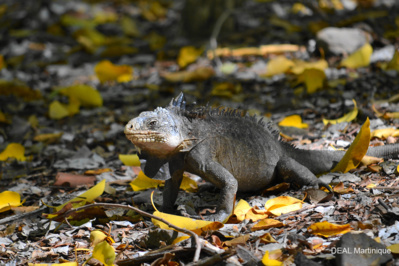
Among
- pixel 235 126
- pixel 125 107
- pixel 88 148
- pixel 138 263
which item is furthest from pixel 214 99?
pixel 138 263

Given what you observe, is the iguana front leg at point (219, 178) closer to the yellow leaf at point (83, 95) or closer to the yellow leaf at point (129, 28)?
the yellow leaf at point (83, 95)

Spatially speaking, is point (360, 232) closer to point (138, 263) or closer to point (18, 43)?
point (138, 263)

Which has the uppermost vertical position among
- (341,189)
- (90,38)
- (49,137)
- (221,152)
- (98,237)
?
(90,38)

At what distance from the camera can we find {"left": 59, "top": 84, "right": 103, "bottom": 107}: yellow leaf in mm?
7110

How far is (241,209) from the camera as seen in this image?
12.9 ft

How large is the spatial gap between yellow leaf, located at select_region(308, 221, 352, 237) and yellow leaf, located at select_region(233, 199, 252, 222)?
62 cm

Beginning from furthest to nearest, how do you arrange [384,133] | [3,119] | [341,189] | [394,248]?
[3,119] < [384,133] < [341,189] < [394,248]

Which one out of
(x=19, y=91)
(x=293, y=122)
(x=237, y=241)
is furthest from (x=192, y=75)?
(x=237, y=241)

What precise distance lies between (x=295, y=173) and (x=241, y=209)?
647 mm

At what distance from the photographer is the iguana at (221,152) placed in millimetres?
3740

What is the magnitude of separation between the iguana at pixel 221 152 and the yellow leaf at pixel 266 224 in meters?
0.31

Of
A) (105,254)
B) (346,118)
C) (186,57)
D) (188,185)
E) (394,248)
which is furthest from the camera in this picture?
(186,57)

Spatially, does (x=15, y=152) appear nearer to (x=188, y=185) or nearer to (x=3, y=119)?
(x=3, y=119)

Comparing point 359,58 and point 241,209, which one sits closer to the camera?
point 241,209
